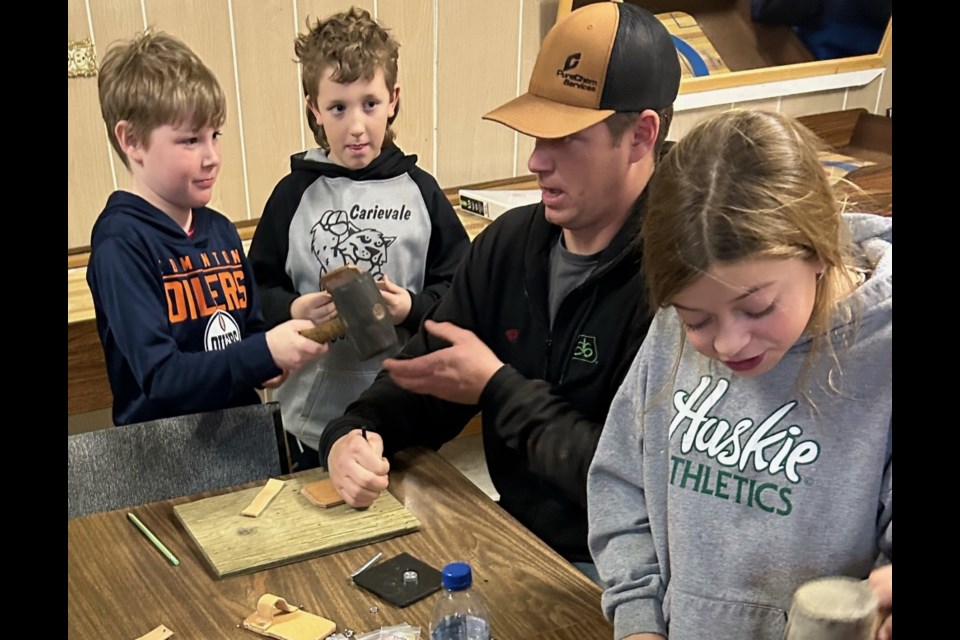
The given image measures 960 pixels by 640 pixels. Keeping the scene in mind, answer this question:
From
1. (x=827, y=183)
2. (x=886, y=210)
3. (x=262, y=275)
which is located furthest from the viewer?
(x=262, y=275)

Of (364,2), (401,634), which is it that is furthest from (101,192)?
(401,634)

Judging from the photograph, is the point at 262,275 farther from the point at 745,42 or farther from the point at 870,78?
the point at 870,78

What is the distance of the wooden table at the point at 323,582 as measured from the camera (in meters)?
1.32

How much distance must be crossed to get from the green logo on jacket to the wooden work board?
39 cm

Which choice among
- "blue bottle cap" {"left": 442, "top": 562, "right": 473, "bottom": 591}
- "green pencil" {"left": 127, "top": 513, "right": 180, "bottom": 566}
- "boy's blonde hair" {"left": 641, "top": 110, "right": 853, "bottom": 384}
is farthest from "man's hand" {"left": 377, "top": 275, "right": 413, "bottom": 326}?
"boy's blonde hair" {"left": 641, "top": 110, "right": 853, "bottom": 384}

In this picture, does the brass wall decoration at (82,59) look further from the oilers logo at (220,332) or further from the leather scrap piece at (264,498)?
the leather scrap piece at (264,498)

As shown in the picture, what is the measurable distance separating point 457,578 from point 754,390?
16.7 inches

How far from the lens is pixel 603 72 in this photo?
1596 millimetres

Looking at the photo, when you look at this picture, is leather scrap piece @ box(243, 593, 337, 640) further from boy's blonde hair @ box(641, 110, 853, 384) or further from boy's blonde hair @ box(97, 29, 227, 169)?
boy's blonde hair @ box(97, 29, 227, 169)

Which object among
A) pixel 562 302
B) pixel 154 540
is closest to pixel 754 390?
pixel 562 302

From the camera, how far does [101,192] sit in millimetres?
2746

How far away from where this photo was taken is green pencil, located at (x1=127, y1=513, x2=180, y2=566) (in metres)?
1.47
